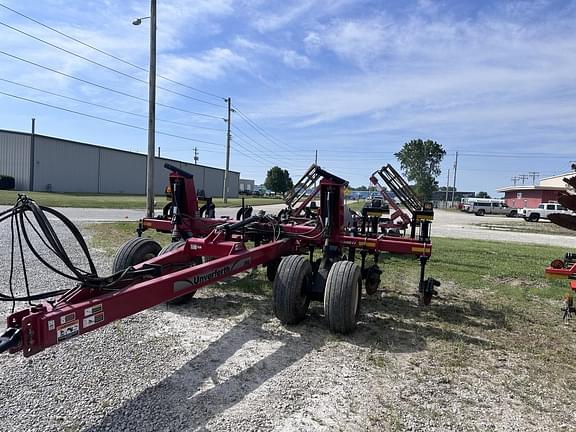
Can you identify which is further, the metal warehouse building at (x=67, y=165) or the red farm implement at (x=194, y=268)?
the metal warehouse building at (x=67, y=165)

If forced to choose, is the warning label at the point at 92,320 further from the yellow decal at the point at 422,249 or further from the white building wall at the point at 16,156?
the white building wall at the point at 16,156

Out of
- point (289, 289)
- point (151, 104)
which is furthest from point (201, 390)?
point (151, 104)

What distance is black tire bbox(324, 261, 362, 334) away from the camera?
15.6ft

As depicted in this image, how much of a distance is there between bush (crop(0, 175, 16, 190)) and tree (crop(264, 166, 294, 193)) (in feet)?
162

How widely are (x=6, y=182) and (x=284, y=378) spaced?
2017 inches

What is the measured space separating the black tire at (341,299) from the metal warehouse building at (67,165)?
135 feet

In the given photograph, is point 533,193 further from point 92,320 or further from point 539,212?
point 92,320

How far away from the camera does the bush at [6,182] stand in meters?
45.4

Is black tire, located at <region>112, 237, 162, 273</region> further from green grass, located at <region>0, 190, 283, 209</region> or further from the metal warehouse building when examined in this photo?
the metal warehouse building

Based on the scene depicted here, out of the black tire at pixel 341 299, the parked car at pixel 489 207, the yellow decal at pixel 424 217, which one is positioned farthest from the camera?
the parked car at pixel 489 207

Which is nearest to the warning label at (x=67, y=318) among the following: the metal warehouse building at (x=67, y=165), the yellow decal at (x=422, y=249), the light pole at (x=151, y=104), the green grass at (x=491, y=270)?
the yellow decal at (x=422, y=249)

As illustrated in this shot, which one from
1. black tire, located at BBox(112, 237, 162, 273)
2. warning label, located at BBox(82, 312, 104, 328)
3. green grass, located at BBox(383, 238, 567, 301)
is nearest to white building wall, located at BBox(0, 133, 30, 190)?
green grass, located at BBox(383, 238, 567, 301)

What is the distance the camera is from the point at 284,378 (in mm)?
3826

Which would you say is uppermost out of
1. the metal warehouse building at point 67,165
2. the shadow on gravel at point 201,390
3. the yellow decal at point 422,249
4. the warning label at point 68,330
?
the metal warehouse building at point 67,165
